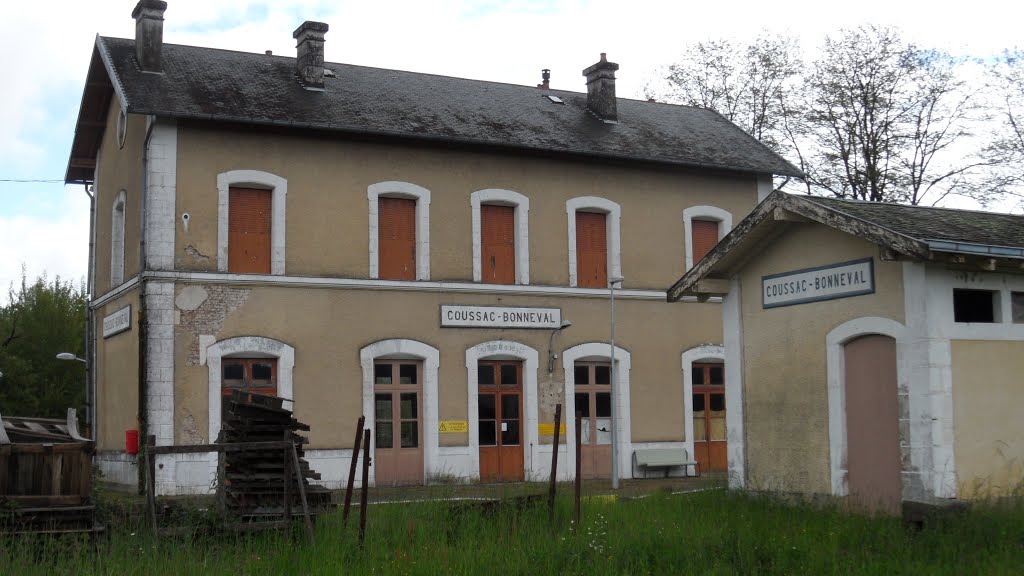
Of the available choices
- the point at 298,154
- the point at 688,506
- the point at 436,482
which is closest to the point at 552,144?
the point at 298,154

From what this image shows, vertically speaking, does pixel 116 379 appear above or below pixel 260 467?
above

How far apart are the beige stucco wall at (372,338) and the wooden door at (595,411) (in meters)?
0.49

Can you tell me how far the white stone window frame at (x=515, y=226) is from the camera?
2036 centimetres

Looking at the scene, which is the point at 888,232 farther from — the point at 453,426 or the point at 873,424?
the point at 453,426

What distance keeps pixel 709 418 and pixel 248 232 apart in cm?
929

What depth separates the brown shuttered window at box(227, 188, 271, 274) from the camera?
18625 mm

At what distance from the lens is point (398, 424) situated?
→ 19531 mm

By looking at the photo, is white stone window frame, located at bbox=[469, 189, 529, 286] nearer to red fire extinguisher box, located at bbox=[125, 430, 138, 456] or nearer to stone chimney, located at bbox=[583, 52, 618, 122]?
stone chimney, located at bbox=[583, 52, 618, 122]

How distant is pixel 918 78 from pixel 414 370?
1803cm

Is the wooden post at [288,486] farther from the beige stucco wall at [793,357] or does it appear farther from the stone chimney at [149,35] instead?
the stone chimney at [149,35]

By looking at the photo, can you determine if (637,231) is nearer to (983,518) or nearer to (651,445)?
(651,445)

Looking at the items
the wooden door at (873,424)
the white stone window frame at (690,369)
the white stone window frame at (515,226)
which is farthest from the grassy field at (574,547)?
the white stone window frame at (690,369)

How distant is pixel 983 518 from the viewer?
10789mm

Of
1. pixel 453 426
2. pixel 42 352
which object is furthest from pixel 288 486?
pixel 42 352
